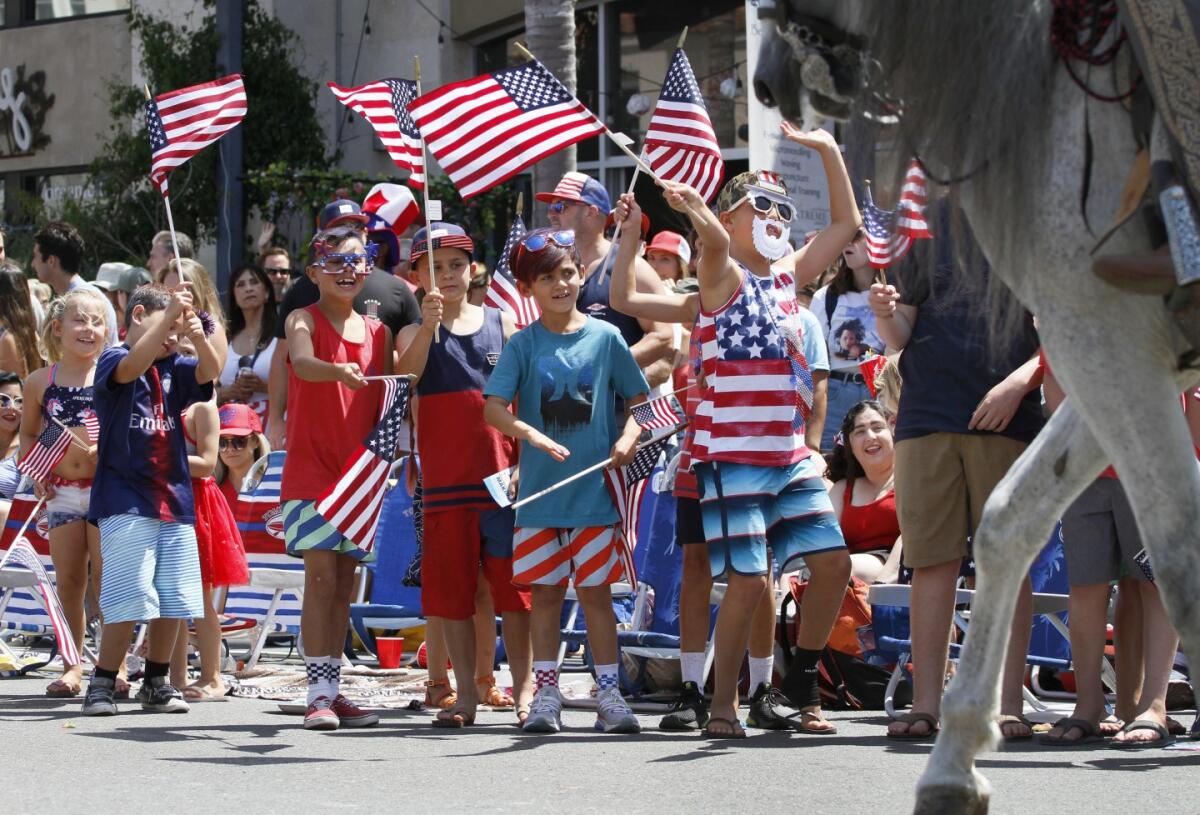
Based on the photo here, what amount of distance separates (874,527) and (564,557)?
86.9 inches

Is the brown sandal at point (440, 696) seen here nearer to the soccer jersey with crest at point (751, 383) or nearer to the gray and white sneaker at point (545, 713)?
the gray and white sneaker at point (545, 713)

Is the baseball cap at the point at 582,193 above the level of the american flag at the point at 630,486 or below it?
above

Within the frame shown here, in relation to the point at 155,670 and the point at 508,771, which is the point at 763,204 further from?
the point at 155,670

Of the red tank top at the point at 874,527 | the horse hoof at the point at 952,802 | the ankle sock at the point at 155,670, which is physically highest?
the red tank top at the point at 874,527

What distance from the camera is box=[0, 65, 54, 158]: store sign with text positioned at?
26.1 m

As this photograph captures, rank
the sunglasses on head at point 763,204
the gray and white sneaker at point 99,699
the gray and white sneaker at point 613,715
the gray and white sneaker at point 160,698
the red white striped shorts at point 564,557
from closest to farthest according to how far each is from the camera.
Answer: the gray and white sneaker at point 613,715 → the sunglasses on head at point 763,204 → the red white striped shorts at point 564,557 → the gray and white sneaker at point 99,699 → the gray and white sneaker at point 160,698

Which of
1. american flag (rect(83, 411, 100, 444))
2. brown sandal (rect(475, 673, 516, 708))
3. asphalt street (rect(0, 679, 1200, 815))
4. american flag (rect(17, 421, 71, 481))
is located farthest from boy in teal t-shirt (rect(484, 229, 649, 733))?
american flag (rect(17, 421, 71, 481))

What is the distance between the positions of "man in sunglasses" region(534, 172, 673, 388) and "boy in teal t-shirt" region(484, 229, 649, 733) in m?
0.55

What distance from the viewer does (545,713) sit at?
8.05 m

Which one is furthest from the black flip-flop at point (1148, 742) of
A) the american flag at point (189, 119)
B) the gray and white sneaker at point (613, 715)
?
the american flag at point (189, 119)

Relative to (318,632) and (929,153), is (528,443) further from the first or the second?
(929,153)

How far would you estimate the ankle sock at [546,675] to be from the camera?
26.8 feet

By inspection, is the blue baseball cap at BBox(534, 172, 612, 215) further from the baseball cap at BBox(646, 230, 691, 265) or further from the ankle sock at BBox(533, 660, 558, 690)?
the ankle sock at BBox(533, 660, 558, 690)

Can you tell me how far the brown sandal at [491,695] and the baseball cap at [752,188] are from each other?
2782 mm
